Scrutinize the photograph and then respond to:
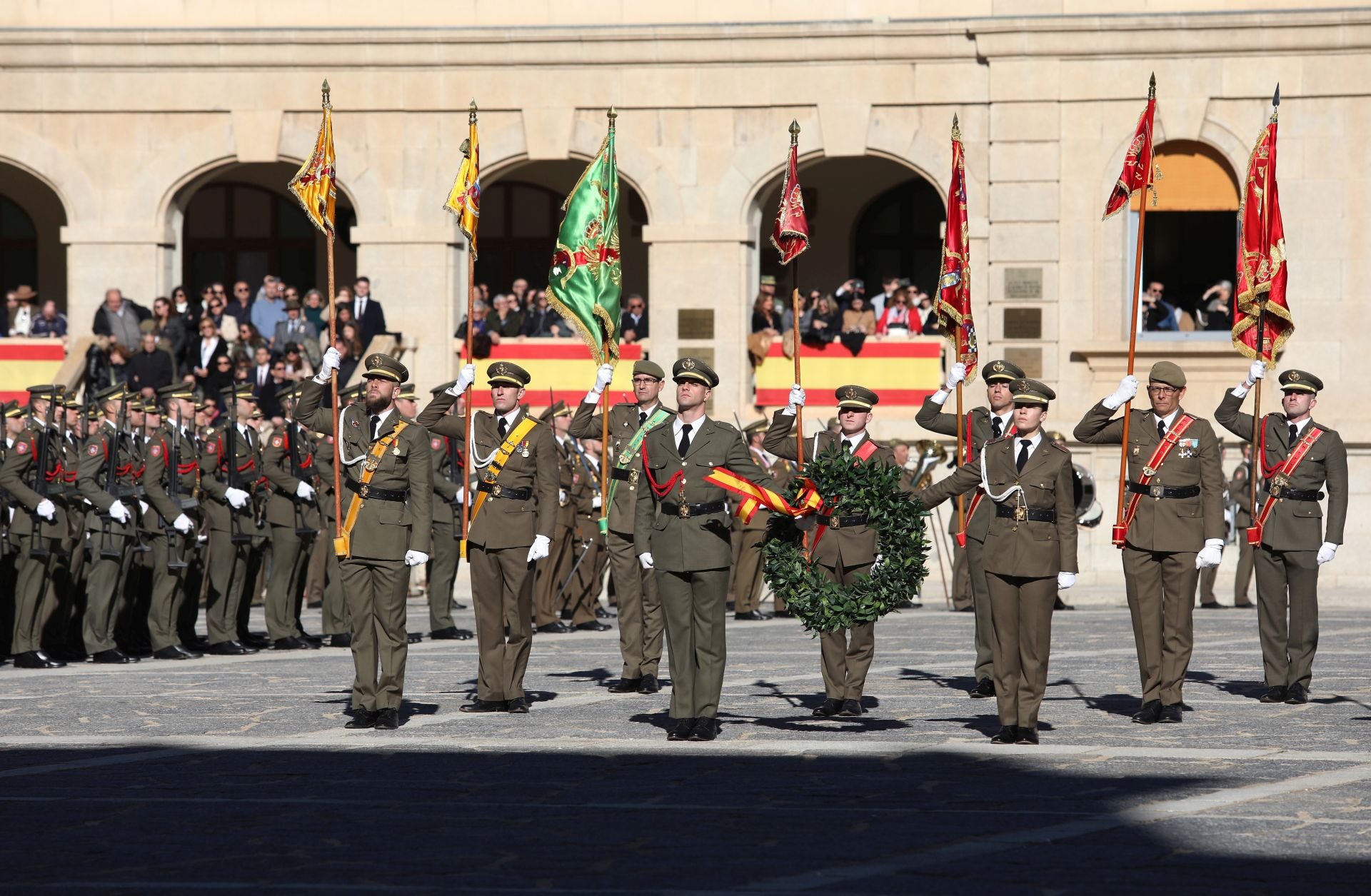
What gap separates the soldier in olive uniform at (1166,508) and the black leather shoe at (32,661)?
287 inches

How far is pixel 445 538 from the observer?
19.0 metres

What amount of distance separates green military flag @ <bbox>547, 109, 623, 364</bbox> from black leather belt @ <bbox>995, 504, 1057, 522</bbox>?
14.6 feet

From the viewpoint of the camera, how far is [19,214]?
31812 millimetres

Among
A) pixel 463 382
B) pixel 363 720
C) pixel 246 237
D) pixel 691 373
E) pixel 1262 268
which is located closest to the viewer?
pixel 691 373

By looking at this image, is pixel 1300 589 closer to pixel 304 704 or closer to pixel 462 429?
pixel 462 429

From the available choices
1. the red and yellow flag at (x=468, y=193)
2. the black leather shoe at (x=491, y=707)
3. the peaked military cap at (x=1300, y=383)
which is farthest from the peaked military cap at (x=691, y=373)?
the peaked military cap at (x=1300, y=383)

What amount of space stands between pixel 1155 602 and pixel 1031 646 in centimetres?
163

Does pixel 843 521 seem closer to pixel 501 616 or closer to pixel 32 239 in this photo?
pixel 501 616

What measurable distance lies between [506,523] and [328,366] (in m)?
1.38

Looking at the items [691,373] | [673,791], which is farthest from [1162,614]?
[673,791]

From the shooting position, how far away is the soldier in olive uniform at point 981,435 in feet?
44.1

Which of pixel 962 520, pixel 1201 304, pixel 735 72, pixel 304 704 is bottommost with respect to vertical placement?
pixel 304 704

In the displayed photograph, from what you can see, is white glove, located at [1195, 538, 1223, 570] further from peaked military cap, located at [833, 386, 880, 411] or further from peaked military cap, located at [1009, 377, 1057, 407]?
peaked military cap, located at [833, 386, 880, 411]

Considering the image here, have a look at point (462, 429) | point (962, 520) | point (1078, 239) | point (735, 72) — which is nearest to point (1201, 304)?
point (1078, 239)
